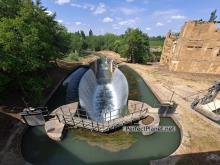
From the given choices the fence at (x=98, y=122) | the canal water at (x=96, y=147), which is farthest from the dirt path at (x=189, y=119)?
the fence at (x=98, y=122)

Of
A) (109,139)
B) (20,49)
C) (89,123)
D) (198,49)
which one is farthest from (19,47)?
(198,49)

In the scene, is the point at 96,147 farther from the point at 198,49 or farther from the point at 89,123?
the point at 198,49

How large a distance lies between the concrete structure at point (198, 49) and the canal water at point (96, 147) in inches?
974

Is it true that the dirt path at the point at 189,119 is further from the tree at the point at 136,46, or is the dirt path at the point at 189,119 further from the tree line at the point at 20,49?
the tree at the point at 136,46

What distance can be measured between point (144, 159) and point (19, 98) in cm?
1781

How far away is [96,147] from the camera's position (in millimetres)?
16141

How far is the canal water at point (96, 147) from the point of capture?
49.0ft

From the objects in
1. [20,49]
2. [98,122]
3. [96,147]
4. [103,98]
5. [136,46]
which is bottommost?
[96,147]

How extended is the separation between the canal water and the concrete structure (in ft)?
81.2

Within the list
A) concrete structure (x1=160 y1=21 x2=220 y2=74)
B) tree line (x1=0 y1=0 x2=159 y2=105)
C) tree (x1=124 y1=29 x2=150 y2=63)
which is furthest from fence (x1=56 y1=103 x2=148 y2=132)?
tree (x1=124 y1=29 x2=150 y2=63)

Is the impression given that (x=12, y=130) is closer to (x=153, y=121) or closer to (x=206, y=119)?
(x=153, y=121)

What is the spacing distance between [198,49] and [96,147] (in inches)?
1287

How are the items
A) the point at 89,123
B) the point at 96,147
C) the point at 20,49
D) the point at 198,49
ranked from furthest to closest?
the point at 198,49
the point at 89,123
the point at 20,49
the point at 96,147

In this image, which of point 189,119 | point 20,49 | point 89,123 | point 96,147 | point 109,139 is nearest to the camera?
point 96,147
